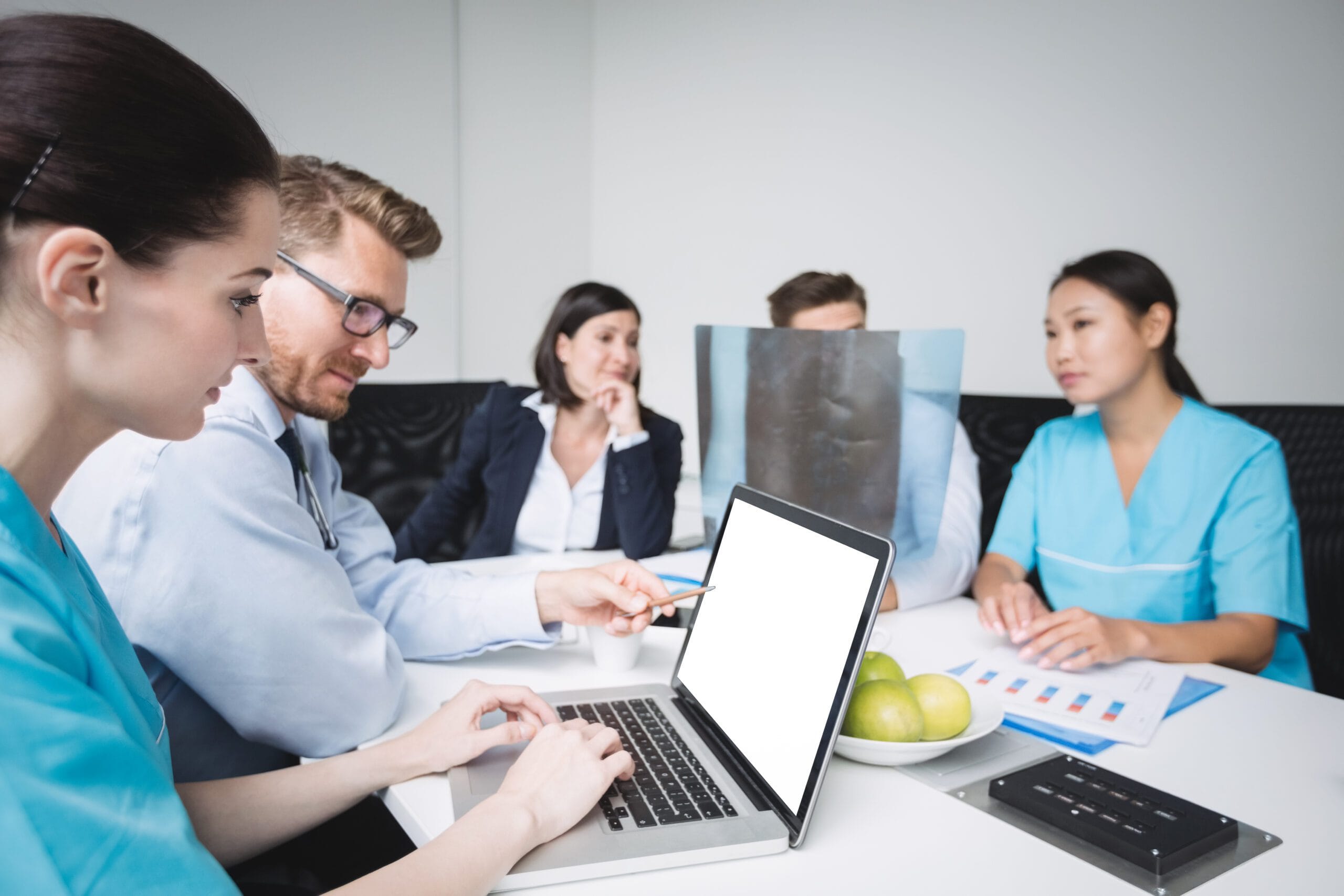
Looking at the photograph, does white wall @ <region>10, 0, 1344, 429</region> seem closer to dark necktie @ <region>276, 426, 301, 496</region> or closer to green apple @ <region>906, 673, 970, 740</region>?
dark necktie @ <region>276, 426, 301, 496</region>

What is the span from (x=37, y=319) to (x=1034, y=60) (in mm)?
2524

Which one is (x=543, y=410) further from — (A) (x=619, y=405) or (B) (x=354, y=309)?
(B) (x=354, y=309)

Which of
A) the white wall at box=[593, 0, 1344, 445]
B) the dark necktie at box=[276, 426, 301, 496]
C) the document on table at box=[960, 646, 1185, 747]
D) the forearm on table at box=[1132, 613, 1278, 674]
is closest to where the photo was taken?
the document on table at box=[960, 646, 1185, 747]

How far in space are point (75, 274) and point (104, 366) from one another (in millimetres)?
63

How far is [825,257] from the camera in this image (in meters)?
2.97

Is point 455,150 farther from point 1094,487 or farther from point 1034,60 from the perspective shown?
point 1094,487

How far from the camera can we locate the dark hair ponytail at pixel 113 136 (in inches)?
20.1

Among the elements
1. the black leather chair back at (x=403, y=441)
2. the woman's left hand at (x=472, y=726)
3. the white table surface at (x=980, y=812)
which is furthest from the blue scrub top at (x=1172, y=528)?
the black leather chair back at (x=403, y=441)

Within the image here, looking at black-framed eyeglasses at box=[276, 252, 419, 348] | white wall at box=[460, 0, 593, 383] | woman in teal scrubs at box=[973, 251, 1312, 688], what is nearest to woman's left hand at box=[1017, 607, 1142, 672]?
woman in teal scrubs at box=[973, 251, 1312, 688]

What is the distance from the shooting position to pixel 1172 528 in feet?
5.08

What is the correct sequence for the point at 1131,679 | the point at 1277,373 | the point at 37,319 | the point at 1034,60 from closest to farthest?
1. the point at 37,319
2. the point at 1131,679
3. the point at 1277,373
4. the point at 1034,60

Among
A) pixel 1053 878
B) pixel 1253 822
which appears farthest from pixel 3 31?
pixel 1253 822

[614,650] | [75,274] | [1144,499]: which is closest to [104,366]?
[75,274]

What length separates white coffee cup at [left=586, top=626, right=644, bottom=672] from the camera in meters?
1.10
